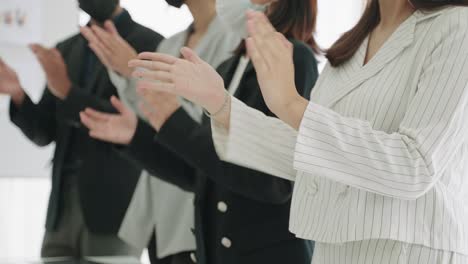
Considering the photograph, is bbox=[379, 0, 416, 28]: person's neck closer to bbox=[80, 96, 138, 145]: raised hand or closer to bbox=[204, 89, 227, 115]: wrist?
bbox=[204, 89, 227, 115]: wrist

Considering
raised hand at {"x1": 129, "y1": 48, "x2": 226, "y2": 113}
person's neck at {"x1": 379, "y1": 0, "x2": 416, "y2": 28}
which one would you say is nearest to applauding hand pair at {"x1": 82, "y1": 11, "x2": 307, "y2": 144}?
raised hand at {"x1": 129, "y1": 48, "x2": 226, "y2": 113}

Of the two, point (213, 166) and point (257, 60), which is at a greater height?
point (257, 60)

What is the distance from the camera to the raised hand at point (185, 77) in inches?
24.8

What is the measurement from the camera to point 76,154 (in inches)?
51.7

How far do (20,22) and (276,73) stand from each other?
93cm

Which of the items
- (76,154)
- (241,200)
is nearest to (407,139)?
(241,200)

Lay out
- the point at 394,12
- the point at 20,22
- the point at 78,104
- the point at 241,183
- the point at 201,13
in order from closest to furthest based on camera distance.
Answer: the point at 394,12 → the point at 241,183 → the point at 201,13 → the point at 78,104 → the point at 20,22

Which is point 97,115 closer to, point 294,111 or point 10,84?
point 10,84

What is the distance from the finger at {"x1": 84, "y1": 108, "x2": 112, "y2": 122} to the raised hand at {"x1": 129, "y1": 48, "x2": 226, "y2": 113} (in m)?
0.47

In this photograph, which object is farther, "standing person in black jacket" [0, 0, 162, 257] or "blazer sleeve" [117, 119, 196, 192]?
"standing person in black jacket" [0, 0, 162, 257]

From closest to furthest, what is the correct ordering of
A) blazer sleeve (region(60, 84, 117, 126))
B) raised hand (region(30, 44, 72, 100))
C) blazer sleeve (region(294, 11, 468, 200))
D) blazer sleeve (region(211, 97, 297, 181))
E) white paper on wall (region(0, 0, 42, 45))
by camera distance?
1. blazer sleeve (region(294, 11, 468, 200))
2. blazer sleeve (region(211, 97, 297, 181))
3. blazer sleeve (region(60, 84, 117, 126))
4. raised hand (region(30, 44, 72, 100))
5. white paper on wall (region(0, 0, 42, 45))

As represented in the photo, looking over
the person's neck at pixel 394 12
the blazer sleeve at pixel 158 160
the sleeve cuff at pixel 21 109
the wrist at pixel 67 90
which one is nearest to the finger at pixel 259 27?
the person's neck at pixel 394 12

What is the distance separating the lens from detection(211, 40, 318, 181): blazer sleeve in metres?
0.68

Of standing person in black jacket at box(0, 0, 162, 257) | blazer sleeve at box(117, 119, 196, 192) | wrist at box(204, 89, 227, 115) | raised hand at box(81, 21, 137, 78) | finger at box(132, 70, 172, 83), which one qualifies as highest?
finger at box(132, 70, 172, 83)
